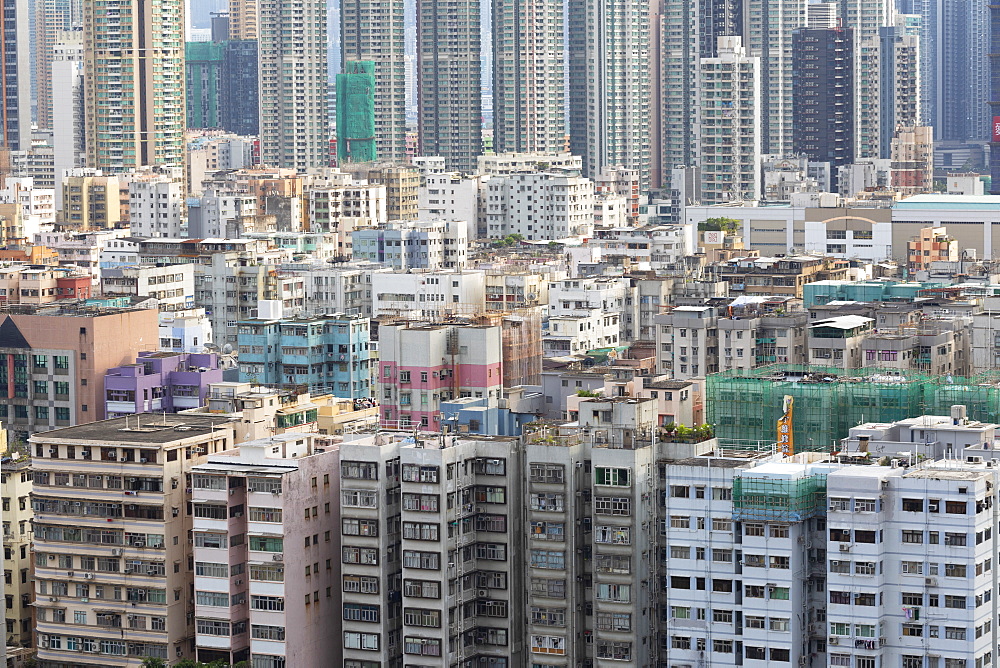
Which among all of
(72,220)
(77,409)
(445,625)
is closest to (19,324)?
(77,409)

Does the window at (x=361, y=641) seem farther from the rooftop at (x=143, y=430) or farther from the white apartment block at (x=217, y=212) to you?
the white apartment block at (x=217, y=212)

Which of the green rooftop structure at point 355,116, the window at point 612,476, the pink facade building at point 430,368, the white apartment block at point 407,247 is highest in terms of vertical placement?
the green rooftop structure at point 355,116

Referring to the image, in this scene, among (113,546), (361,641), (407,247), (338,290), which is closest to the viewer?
(361,641)

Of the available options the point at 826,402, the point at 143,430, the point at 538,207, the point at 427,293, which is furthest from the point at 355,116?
the point at 143,430

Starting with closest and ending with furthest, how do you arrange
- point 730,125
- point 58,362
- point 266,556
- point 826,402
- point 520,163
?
point 266,556, point 826,402, point 58,362, point 730,125, point 520,163

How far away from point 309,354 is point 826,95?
393ft

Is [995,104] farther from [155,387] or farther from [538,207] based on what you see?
[155,387]

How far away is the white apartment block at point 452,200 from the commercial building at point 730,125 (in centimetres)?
1928

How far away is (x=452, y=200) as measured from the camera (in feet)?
470

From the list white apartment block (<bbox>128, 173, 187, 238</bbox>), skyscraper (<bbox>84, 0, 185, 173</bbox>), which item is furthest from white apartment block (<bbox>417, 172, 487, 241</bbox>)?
skyscraper (<bbox>84, 0, 185, 173</bbox>)

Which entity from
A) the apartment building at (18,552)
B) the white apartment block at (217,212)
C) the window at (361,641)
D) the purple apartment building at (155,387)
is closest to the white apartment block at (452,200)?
the white apartment block at (217,212)

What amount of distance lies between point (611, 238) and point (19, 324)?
1950 inches

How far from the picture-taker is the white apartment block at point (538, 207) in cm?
14238

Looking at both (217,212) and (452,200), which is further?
(452,200)
